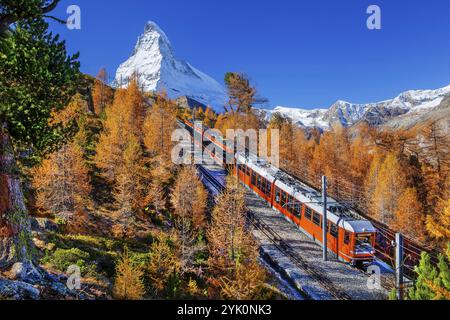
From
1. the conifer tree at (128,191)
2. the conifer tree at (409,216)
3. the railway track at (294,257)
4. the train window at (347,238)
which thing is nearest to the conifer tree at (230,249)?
the railway track at (294,257)

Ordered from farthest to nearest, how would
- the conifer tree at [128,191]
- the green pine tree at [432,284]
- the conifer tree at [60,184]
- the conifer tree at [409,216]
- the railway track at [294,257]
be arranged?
1. the conifer tree at [409,216]
2. the conifer tree at [128,191]
3. the conifer tree at [60,184]
4. the railway track at [294,257]
5. the green pine tree at [432,284]

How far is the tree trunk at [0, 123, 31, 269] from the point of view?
35.2ft

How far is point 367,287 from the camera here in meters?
19.6

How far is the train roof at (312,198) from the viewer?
Answer: 20.5 metres

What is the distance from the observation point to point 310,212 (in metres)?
24.2

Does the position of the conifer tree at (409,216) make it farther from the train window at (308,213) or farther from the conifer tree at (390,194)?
the train window at (308,213)

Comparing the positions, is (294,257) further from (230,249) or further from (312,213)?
(230,249)

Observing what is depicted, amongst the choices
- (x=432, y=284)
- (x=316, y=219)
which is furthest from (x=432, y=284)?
(x=316, y=219)

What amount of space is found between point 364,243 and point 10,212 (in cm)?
2033

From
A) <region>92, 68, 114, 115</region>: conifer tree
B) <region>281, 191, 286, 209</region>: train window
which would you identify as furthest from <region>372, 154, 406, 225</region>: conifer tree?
<region>92, 68, 114, 115</region>: conifer tree

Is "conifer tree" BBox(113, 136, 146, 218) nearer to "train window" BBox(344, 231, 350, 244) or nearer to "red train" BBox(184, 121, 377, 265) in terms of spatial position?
"red train" BBox(184, 121, 377, 265)
